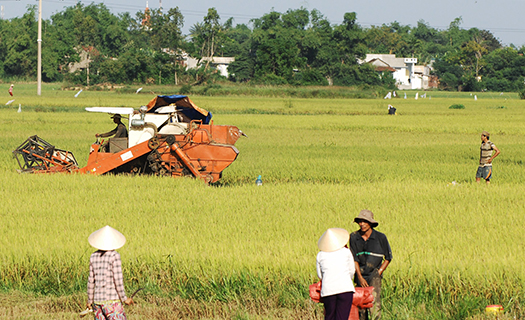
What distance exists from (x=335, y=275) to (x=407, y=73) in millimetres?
115054

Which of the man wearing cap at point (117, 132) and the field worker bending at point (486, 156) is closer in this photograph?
the field worker bending at point (486, 156)

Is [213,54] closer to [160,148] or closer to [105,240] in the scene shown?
[160,148]

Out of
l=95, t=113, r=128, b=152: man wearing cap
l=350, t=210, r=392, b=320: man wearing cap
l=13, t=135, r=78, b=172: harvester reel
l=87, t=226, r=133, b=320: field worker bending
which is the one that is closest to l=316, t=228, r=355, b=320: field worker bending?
l=350, t=210, r=392, b=320: man wearing cap

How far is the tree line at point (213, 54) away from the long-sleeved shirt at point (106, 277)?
7066cm

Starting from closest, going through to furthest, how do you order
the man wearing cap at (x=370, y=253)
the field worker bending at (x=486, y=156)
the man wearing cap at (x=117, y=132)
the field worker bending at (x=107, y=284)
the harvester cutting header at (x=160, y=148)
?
the field worker bending at (x=107, y=284) < the man wearing cap at (x=370, y=253) < the harvester cutting header at (x=160, y=148) < the field worker bending at (x=486, y=156) < the man wearing cap at (x=117, y=132)

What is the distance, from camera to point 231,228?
934 cm

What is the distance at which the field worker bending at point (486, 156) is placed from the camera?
45.7ft

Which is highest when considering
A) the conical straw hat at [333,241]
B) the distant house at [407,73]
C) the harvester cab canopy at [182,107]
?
the distant house at [407,73]

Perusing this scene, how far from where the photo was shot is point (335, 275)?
5246 millimetres

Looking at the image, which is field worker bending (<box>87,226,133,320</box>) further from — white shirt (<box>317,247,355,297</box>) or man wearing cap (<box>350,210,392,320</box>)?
man wearing cap (<box>350,210,392,320</box>)

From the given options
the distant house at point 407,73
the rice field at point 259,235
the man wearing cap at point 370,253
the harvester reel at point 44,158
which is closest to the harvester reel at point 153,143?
the rice field at point 259,235

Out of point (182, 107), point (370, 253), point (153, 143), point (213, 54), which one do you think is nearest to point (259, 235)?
point (370, 253)

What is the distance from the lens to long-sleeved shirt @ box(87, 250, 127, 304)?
5367 millimetres

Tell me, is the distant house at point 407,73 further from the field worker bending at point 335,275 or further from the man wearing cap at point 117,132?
the field worker bending at point 335,275
